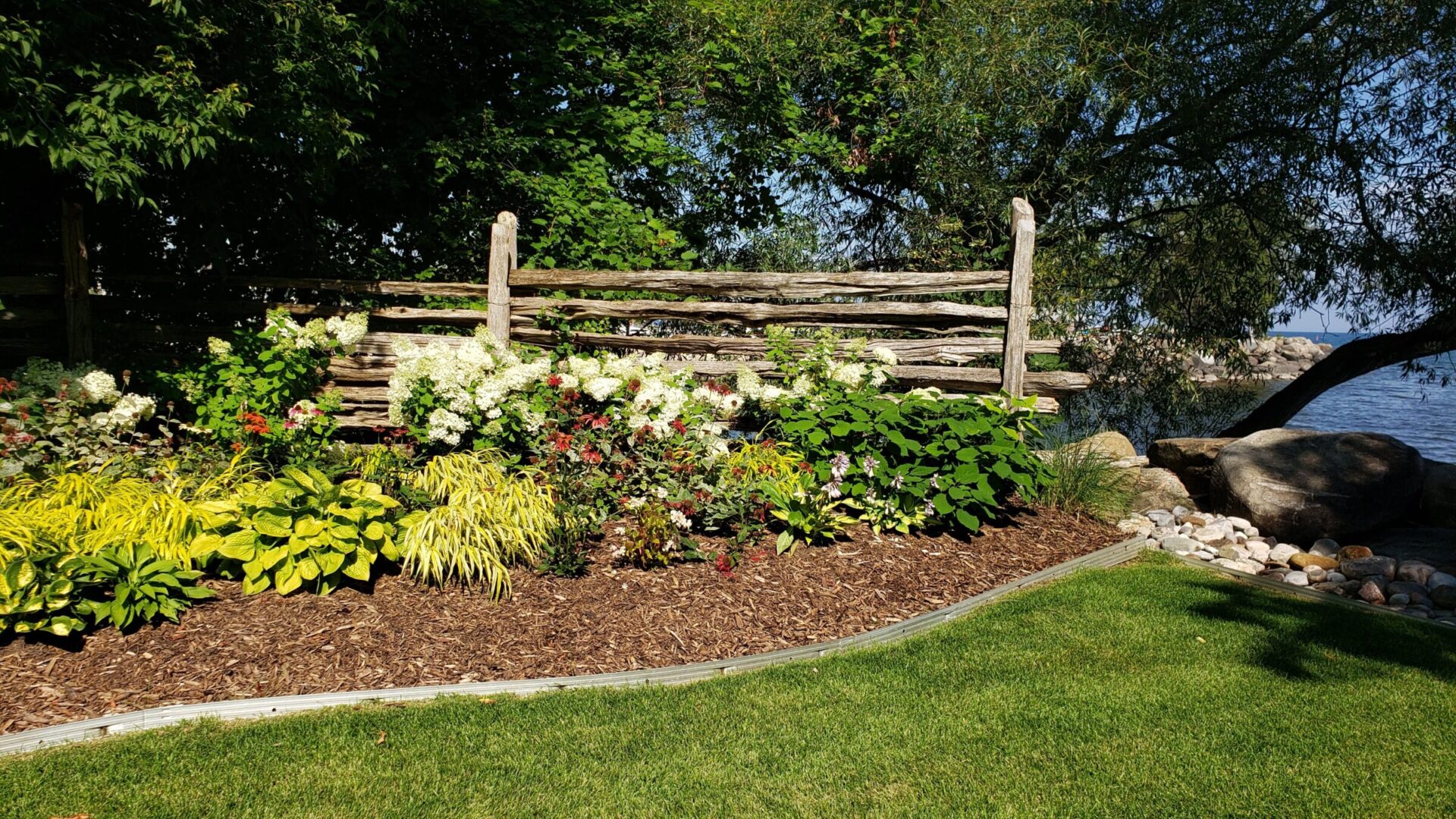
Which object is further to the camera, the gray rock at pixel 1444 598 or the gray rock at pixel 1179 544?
the gray rock at pixel 1179 544

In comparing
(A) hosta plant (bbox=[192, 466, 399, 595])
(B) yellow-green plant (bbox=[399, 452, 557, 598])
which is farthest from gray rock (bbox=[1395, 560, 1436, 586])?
(A) hosta plant (bbox=[192, 466, 399, 595])

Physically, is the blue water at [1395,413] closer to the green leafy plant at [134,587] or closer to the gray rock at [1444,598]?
the gray rock at [1444,598]

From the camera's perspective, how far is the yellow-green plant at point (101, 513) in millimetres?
3900

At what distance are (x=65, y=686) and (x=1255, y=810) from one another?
4.36 m

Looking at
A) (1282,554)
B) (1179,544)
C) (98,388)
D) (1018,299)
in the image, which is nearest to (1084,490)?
(1179,544)

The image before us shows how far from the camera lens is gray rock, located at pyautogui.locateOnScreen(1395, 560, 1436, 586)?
5.55 m

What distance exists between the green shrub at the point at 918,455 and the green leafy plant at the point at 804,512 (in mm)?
132

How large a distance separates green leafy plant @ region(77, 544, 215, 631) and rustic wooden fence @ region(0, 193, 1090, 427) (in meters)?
3.41

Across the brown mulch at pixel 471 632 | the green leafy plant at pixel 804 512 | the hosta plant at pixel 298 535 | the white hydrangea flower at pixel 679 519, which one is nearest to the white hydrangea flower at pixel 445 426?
the hosta plant at pixel 298 535

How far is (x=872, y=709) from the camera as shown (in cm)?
354

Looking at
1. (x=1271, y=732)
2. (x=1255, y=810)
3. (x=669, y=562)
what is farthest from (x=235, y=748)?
(x=1271, y=732)

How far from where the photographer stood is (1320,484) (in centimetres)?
661

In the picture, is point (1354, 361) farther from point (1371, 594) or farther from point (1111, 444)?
point (1371, 594)

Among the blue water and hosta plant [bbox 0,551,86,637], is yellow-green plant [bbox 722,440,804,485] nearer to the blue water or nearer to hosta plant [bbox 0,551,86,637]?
hosta plant [bbox 0,551,86,637]
